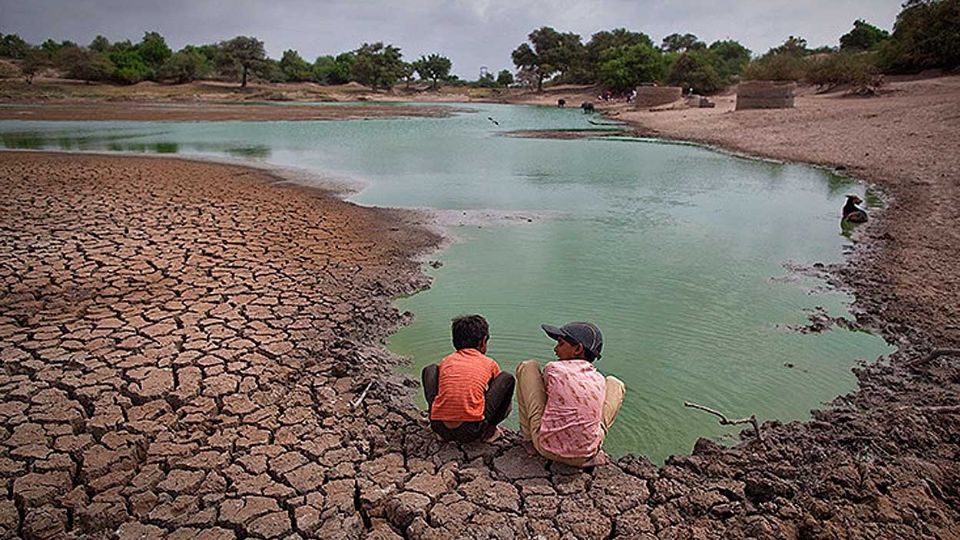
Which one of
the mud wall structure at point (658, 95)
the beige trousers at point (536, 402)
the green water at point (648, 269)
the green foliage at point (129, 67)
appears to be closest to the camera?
the beige trousers at point (536, 402)

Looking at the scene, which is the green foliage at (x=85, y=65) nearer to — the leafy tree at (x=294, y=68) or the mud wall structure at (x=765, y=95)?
the leafy tree at (x=294, y=68)

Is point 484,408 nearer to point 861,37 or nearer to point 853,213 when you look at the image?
point 853,213

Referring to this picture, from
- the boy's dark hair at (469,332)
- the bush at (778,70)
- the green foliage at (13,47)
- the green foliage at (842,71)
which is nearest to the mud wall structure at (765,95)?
the green foliage at (842,71)

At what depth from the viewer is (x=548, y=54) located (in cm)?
7294

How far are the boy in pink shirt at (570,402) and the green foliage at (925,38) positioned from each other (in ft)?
118

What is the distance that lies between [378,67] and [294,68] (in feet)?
34.2

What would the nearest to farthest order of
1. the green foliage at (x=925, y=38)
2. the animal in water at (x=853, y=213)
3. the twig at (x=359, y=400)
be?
1. the twig at (x=359, y=400)
2. the animal in water at (x=853, y=213)
3. the green foliage at (x=925, y=38)

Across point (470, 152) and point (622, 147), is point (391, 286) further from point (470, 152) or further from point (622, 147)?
point (622, 147)

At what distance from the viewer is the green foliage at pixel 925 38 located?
97.8ft

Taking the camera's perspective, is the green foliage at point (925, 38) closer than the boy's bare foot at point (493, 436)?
No

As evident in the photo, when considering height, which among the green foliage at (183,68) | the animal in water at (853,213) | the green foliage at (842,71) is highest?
the green foliage at (183,68)

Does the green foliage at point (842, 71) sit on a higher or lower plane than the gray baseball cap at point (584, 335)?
higher

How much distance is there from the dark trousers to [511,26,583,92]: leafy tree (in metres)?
71.8

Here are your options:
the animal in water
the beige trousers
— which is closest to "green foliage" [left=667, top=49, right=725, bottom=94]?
the animal in water
